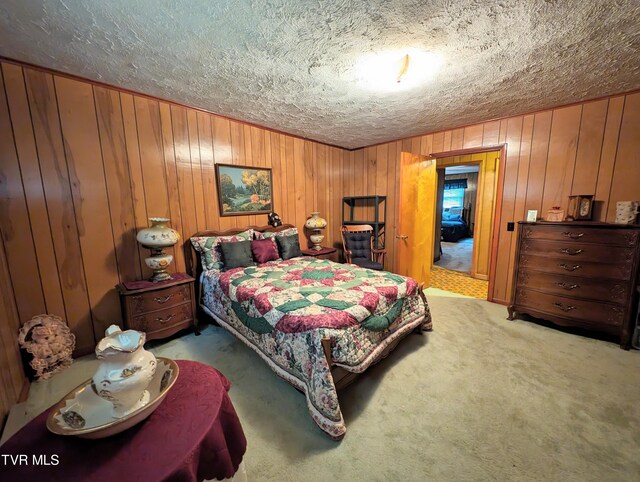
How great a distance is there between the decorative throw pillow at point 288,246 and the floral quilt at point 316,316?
61 cm

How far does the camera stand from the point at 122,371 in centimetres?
80

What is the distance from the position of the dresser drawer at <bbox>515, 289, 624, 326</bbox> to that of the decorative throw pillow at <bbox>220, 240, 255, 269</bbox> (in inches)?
127

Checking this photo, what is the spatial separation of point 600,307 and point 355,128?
3352mm

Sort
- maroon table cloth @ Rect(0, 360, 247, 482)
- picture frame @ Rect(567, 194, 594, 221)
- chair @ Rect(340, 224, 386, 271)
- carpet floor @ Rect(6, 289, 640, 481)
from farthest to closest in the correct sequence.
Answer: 1. chair @ Rect(340, 224, 386, 271)
2. picture frame @ Rect(567, 194, 594, 221)
3. carpet floor @ Rect(6, 289, 640, 481)
4. maroon table cloth @ Rect(0, 360, 247, 482)

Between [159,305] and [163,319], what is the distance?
15cm

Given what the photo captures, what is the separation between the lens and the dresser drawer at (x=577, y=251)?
2291mm

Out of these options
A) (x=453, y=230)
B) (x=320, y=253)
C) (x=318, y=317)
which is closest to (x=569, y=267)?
(x=318, y=317)

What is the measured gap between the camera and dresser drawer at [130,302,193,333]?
232 centimetres

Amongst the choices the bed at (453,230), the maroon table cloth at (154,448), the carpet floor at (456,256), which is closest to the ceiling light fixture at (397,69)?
the maroon table cloth at (154,448)

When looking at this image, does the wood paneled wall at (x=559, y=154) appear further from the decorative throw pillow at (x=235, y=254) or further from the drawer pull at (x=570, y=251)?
the decorative throw pillow at (x=235, y=254)

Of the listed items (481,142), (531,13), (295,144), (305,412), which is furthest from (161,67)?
(481,142)

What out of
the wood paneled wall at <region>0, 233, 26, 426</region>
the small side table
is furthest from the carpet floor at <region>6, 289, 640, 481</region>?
the small side table

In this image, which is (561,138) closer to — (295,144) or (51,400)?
(295,144)

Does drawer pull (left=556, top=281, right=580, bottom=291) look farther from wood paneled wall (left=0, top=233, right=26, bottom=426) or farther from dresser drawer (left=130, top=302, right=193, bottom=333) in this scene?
wood paneled wall (left=0, top=233, right=26, bottom=426)
